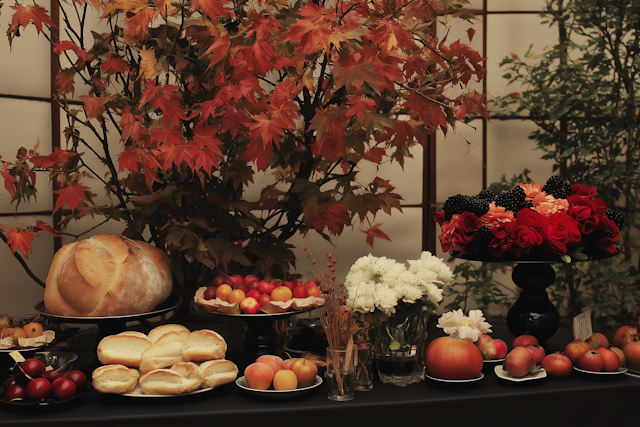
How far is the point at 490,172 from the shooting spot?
8.40 ft

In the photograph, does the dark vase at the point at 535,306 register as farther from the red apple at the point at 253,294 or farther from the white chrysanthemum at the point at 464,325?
the red apple at the point at 253,294

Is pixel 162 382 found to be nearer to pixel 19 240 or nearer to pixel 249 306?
pixel 249 306

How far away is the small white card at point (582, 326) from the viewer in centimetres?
149

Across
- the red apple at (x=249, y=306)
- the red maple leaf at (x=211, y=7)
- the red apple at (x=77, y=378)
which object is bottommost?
the red apple at (x=77, y=378)

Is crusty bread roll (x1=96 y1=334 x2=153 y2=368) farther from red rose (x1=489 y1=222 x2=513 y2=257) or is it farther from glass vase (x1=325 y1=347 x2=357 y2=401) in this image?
red rose (x1=489 y1=222 x2=513 y2=257)

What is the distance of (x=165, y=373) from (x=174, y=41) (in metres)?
0.95

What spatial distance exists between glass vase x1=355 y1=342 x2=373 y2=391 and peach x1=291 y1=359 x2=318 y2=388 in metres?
0.11

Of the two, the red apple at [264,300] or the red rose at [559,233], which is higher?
the red rose at [559,233]

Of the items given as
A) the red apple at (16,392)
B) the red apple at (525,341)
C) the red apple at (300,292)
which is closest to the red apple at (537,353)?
the red apple at (525,341)

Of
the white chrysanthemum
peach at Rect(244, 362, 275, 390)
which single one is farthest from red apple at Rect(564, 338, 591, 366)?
peach at Rect(244, 362, 275, 390)

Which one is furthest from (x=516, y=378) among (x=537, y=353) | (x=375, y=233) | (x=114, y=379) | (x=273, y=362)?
(x=114, y=379)

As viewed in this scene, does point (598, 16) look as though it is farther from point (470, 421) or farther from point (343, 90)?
point (470, 421)

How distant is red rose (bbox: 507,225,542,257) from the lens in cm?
136

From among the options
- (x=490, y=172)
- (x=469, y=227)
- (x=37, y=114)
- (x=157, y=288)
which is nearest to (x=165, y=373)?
(x=157, y=288)
